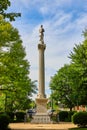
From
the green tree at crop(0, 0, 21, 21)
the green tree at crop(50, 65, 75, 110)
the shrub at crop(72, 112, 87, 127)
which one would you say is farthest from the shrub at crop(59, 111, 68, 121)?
the green tree at crop(0, 0, 21, 21)

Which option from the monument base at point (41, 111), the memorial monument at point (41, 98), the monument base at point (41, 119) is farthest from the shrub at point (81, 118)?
the monument base at point (41, 111)

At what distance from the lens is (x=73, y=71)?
36.3 m

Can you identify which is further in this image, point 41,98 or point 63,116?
point 63,116

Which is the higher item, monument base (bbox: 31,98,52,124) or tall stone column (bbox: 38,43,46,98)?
tall stone column (bbox: 38,43,46,98)

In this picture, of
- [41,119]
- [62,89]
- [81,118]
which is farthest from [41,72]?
[62,89]

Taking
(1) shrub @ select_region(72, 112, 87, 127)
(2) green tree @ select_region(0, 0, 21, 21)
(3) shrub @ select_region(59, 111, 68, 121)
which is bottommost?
(1) shrub @ select_region(72, 112, 87, 127)

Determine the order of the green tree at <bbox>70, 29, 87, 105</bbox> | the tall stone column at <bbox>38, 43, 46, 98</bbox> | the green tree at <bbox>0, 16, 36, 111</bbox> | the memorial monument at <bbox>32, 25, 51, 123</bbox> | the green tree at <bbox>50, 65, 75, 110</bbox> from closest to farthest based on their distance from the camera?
the green tree at <bbox>0, 16, 36, 111</bbox> → the green tree at <bbox>70, 29, 87, 105</bbox> → the memorial monument at <bbox>32, 25, 51, 123</bbox> → the tall stone column at <bbox>38, 43, 46, 98</bbox> → the green tree at <bbox>50, 65, 75, 110</bbox>

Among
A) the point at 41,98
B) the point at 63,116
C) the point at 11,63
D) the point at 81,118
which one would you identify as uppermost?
the point at 11,63

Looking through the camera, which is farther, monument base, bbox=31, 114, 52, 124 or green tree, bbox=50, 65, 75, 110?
green tree, bbox=50, 65, 75, 110

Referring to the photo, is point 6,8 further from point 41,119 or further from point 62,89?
point 62,89

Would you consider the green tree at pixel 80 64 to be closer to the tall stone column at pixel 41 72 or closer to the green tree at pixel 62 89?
the tall stone column at pixel 41 72

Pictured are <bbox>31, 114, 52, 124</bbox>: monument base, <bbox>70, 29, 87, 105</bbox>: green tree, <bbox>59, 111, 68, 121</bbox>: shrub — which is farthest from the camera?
<bbox>59, 111, 68, 121</bbox>: shrub

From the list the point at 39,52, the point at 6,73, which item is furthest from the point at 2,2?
the point at 39,52

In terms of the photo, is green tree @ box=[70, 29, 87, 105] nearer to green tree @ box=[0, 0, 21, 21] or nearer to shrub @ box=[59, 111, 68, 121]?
shrub @ box=[59, 111, 68, 121]
